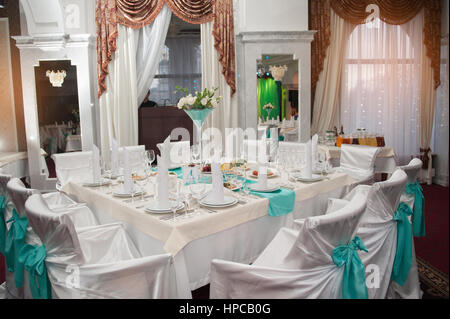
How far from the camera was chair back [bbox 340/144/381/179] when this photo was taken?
10.9ft

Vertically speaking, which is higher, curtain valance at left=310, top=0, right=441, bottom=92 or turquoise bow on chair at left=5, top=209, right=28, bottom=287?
curtain valance at left=310, top=0, right=441, bottom=92

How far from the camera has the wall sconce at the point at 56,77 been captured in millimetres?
4820

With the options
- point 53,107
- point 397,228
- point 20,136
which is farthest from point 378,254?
point 20,136

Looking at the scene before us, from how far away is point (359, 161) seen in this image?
11.4 ft

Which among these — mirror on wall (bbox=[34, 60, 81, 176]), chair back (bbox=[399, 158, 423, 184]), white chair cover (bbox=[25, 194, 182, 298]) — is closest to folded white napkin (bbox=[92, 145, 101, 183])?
white chair cover (bbox=[25, 194, 182, 298])

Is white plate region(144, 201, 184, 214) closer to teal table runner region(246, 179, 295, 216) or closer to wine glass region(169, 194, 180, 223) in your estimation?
wine glass region(169, 194, 180, 223)

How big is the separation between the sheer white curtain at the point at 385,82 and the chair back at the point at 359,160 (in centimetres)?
231

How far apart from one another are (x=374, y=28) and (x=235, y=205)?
4719mm

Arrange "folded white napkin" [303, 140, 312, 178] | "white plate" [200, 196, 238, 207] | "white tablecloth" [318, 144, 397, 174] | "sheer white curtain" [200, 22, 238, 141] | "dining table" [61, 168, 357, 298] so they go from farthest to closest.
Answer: "sheer white curtain" [200, 22, 238, 141] → "white tablecloth" [318, 144, 397, 174] → "folded white napkin" [303, 140, 312, 178] → "white plate" [200, 196, 238, 207] → "dining table" [61, 168, 357, 298]

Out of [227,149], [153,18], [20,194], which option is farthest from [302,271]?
[153,18]

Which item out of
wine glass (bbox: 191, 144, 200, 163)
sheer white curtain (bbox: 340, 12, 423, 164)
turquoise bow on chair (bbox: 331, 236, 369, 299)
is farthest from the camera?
sheer white curtain (bbox: 340, 12, 423, 164)

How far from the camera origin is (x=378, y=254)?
210 centimetres
